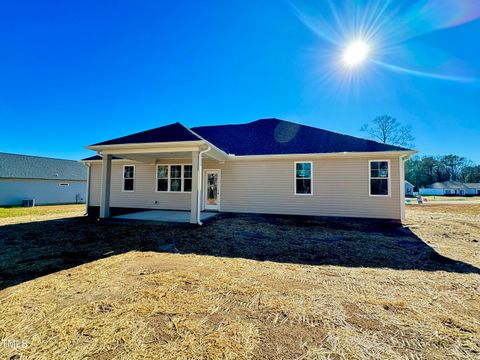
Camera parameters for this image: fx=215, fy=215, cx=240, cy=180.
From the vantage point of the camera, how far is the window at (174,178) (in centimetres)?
1195

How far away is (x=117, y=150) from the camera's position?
8961 millimetres

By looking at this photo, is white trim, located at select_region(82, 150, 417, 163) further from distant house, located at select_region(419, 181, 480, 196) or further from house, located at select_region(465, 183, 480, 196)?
house, located at select_region(465, 183, 480, 196)

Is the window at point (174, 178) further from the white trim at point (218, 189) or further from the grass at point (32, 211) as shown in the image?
the grass at point (32, 211)

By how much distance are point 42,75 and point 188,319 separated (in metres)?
16.5

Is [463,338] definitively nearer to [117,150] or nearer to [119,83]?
[117,150]

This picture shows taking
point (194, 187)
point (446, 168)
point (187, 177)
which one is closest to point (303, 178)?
point (194, 187)

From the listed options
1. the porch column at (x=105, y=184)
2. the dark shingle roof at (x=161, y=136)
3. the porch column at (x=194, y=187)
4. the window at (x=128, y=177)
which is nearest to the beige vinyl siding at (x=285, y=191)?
the window at (x=128, y=177)

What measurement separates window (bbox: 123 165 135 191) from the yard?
21.6ft

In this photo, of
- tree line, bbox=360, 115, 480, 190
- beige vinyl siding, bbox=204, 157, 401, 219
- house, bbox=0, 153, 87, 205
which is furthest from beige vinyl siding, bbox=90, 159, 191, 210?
tree line, bbox=360, 115, 480, 190

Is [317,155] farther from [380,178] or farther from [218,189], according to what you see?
[218,189]

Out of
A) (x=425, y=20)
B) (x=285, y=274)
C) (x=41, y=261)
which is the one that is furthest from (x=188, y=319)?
(x=425, y=20)

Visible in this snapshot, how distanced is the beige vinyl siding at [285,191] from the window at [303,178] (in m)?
0.19

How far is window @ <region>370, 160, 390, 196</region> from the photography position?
9.54m

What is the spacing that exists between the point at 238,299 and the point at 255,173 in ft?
27.3
